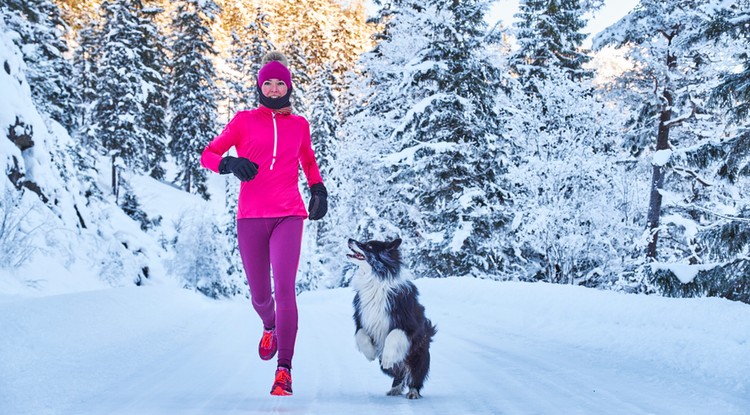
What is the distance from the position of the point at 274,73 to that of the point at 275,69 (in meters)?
0.04

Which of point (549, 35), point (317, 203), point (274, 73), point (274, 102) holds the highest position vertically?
point (549, 35)

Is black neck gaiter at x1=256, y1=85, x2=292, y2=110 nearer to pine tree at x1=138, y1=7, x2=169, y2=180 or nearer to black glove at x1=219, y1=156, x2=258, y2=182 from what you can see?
black glove at x1=219, y1=156, x2=258, y2=182

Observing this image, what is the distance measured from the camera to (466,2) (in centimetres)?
1881

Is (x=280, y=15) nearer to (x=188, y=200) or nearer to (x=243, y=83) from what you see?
(x=243, y=83)

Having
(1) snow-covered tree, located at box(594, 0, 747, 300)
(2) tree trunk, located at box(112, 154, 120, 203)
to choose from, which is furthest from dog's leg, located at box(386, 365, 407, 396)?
(2) tree trunk, located at box(112, 154, 120, 203)

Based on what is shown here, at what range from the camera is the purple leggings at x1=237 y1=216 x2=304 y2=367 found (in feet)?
13.8

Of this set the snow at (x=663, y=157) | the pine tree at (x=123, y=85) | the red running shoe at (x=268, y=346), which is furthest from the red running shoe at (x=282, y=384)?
the pine tree at (x=123, y=85)

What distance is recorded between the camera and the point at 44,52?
3095 cm

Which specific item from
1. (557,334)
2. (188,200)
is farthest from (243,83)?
(557,334)

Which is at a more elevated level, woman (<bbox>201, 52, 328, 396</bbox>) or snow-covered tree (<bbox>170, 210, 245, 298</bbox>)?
woman (<bbox>201, 52, 328, 396</bbox>)

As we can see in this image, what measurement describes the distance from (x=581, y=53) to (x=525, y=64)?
9.23ft

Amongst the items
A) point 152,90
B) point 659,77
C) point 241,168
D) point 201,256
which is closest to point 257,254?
point 241,168

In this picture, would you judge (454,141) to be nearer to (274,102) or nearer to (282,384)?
(274,102)

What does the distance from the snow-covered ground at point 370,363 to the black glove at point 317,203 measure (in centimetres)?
137
